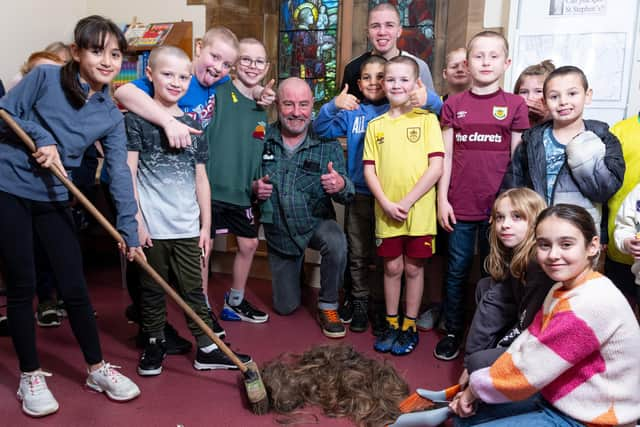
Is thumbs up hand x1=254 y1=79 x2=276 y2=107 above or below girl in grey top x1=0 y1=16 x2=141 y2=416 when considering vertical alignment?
above

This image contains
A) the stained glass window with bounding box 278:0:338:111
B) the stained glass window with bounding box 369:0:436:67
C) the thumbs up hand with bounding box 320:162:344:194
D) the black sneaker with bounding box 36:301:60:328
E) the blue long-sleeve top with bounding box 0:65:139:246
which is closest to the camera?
the blue long-sleeve top with bounding box 0:65:139:246

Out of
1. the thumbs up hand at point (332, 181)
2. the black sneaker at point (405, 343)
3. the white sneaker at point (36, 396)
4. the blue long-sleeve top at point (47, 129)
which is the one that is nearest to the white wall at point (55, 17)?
the thumbs up hand at point (332, 181)

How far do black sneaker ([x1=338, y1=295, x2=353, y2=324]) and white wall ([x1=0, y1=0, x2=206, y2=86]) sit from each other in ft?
8.59

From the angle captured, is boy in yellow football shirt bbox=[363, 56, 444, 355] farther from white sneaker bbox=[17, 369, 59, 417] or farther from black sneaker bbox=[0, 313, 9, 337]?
black sneaker bbox=[0, 313, 9, 337]

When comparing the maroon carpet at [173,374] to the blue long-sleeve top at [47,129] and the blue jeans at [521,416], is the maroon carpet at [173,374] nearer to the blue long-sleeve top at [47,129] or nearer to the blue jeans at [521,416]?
the blue jeans at [521,416]

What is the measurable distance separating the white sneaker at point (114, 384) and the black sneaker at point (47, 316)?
2.88 ft

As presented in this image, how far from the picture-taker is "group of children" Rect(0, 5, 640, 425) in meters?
1.55

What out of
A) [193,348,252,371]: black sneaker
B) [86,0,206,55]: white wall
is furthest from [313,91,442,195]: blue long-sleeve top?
[86,0,206,55]: white wall

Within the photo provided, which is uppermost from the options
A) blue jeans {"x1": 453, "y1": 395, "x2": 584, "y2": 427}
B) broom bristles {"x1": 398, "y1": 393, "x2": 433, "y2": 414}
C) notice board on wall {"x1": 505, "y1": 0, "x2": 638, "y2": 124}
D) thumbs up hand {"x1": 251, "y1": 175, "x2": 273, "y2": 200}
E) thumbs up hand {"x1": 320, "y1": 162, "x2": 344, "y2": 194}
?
notice board on wall {"x1": 505, "y1": 0, "x2": 638, "y2": 124}

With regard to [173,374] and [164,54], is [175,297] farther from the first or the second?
[164,54]

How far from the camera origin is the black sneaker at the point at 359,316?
296cm

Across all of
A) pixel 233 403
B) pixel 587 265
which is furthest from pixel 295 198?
pixel 587 265

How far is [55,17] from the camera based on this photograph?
178 inches

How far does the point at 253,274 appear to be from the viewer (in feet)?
13.1
